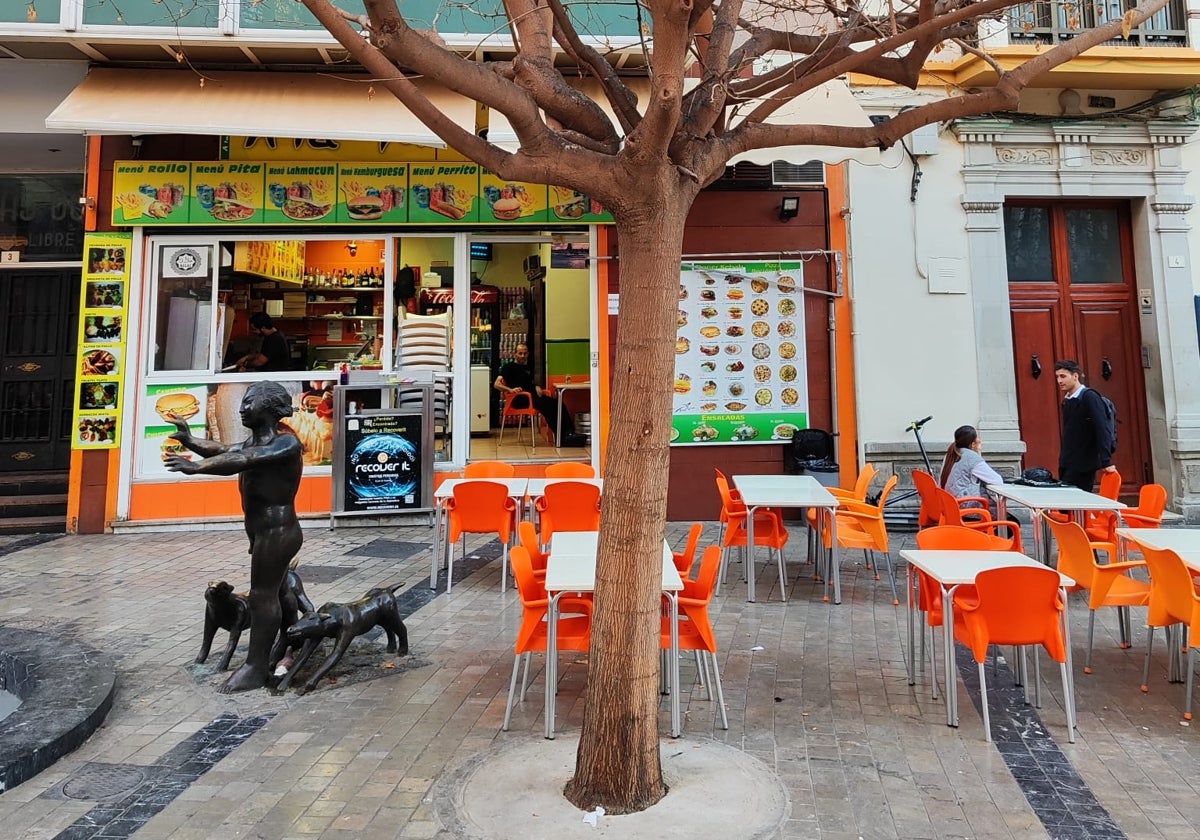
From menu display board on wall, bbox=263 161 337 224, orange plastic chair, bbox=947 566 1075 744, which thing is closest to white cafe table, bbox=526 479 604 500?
orange plastic chair, bbox=947 566 1075 744

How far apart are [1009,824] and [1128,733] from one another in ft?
4.71

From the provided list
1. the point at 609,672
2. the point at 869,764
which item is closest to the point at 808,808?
the point at 869,764

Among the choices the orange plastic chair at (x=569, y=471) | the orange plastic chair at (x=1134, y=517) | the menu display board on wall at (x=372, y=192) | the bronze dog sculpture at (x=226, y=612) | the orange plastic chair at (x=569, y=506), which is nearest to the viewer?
the bronze dog sculpture at (x=226, y=612)

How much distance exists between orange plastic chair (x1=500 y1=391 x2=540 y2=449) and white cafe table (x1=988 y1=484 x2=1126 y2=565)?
6.08 meters

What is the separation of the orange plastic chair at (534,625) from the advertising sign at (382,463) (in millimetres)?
5191

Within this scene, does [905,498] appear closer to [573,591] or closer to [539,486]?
[539,486]

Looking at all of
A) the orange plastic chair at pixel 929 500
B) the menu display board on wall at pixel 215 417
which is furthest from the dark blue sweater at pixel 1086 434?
the menu display board on wall at pixel 215 417

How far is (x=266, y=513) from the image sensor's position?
4.34m

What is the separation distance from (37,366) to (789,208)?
1068 cm

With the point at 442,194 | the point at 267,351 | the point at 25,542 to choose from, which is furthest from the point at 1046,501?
the point at 25,542

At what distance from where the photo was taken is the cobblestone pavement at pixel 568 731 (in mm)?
2996

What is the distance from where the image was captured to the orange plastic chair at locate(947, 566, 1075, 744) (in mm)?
3713

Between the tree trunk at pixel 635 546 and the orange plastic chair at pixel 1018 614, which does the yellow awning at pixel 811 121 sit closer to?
the tree trunk at pixel 635 546

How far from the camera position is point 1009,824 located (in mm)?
2943
